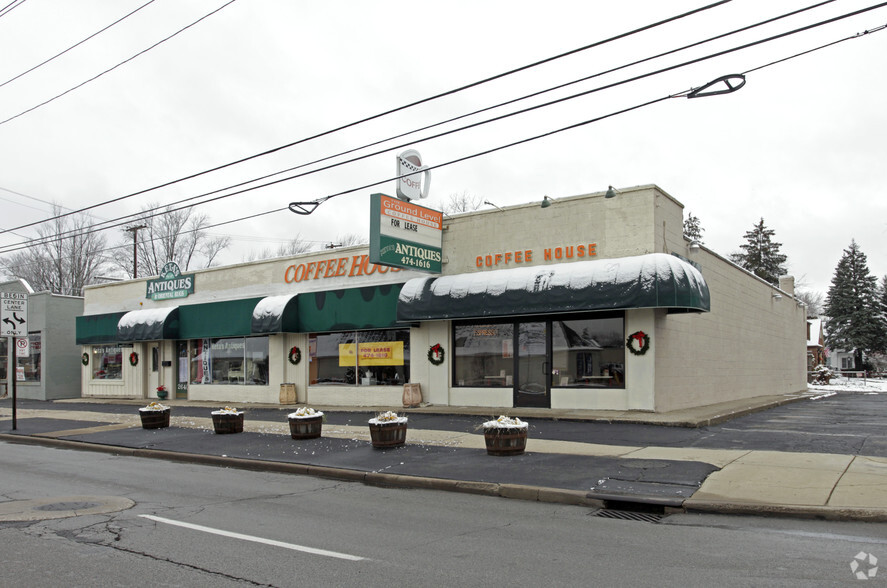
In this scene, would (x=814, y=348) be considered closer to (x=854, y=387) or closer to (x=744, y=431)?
(x=854, y=387)

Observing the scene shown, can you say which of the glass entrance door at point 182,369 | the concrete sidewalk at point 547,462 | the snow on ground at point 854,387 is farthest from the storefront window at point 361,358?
the snow on ground at point 854,387

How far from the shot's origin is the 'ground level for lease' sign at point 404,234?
58.0 feet

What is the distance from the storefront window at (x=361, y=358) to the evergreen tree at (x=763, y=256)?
2051 inches

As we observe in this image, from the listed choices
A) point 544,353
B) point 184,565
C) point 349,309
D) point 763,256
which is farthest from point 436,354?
point 763,256

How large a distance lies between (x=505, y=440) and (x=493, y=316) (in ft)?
22.0

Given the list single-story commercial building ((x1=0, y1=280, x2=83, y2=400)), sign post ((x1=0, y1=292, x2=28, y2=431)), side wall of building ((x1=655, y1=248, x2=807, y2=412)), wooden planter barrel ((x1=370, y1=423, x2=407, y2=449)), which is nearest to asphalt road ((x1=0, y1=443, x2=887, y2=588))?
wooden planter barrel ((x1=370, y1=423, x2=407, y2=449))

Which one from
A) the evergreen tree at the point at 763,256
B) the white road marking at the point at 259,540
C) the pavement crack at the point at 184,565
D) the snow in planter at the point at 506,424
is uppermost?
the evergreen tree at the point at 763,256

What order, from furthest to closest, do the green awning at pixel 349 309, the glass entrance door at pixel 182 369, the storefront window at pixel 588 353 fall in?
the glass entrance door at pixel 182 369
the green awning at pixel 349 309
the storefront window at pixel 588 353

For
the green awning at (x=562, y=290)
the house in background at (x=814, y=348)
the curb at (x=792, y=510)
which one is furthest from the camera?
the house in background at (x=814, y=348)

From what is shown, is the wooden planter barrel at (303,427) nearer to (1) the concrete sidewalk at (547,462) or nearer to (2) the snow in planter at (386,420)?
(1) the concrete sidewalk at (547,462)

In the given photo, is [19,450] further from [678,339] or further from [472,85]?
[678,339]

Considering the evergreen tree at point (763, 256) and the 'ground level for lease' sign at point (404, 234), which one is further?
the evergreen tree at point (763, 256)

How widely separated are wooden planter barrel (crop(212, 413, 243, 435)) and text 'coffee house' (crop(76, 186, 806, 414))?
5.38 m

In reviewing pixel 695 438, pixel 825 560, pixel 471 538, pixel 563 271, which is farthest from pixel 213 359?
pixel 825 560
